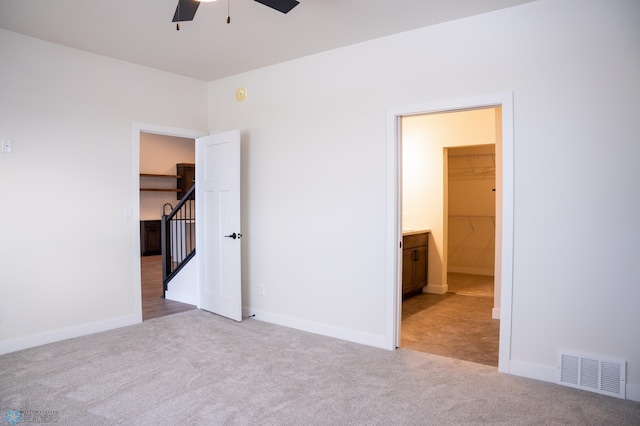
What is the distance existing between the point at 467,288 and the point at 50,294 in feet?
17.3

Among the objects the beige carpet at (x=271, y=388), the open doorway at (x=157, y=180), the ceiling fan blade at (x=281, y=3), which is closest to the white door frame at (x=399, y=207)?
the beige carpet at (x=271, y=388)

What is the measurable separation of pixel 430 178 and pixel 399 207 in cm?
250

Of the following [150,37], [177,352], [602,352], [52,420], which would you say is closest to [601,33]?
[602,352]

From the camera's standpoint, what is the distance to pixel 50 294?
3.71m

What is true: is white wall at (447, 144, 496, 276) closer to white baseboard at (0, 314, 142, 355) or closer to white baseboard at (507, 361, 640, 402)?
white baseboard at (507, 361, 640, 402)

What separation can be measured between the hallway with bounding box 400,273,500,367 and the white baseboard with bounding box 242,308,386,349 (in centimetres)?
27

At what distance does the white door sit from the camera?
4367mm

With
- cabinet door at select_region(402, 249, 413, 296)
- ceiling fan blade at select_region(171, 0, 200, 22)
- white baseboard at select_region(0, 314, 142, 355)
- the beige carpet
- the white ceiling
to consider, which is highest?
the white ceiling

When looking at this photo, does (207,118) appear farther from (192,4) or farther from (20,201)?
(192,4)

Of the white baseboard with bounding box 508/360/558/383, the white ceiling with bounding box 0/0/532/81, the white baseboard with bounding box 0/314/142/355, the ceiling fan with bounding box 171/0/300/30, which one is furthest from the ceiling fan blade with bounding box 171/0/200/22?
the white baseboard with bounding box 508/360/558/383

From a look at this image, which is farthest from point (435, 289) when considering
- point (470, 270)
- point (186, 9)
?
point (186, 9)

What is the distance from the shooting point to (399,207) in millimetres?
3574

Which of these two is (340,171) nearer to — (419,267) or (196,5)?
(196,5)

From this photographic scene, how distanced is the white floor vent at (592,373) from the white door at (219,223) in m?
2.94
